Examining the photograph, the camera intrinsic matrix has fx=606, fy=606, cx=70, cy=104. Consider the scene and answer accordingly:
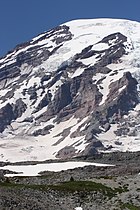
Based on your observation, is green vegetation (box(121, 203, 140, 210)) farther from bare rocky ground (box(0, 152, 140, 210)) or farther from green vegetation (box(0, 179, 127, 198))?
green vegetation (box(0, 179, 127, 198))

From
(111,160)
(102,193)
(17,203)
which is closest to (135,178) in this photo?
(102,193)

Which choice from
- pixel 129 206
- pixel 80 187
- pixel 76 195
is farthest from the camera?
pixel 80 187

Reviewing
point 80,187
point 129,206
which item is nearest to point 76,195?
point 80,187

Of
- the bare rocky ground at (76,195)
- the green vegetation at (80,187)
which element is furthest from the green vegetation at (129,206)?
the green vegetation at (80,187)

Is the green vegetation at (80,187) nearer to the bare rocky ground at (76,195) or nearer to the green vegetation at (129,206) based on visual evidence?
the bare rocky ground at (76,195)

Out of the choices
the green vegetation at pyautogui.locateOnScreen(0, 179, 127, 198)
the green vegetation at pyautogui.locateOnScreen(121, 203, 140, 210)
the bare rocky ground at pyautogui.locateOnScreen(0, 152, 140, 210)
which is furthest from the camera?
the green vegetation at pyautogui.locateOnScreen(0, 179, 127, 198)

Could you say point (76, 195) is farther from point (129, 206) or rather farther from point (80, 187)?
point (129, 206)

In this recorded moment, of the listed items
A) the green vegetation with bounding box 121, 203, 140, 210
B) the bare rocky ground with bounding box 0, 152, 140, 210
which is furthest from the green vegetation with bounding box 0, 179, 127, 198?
the green vegetation with bounding box 121, 203, 140, 210

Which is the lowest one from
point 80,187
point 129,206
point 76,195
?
point 129,206

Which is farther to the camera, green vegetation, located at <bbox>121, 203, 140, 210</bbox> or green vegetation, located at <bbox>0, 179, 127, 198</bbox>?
green vegetation, located at <bbox>0, 179, 127, 198</bbox>

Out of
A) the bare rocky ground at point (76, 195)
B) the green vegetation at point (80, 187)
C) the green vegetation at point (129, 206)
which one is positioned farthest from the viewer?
the green vegetation at point (80, 187)

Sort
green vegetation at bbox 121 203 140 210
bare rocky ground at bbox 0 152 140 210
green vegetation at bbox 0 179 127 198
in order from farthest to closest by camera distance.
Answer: green vegetation at bbox 0 179 127 198 → green vegetation at bbox 121 203 140 210 → bare rocky ground at bbox 0 152 140 210

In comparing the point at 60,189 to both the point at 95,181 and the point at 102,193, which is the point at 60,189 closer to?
the point at 102,193

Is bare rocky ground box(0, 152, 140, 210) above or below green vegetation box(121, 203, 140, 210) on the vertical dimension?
above
